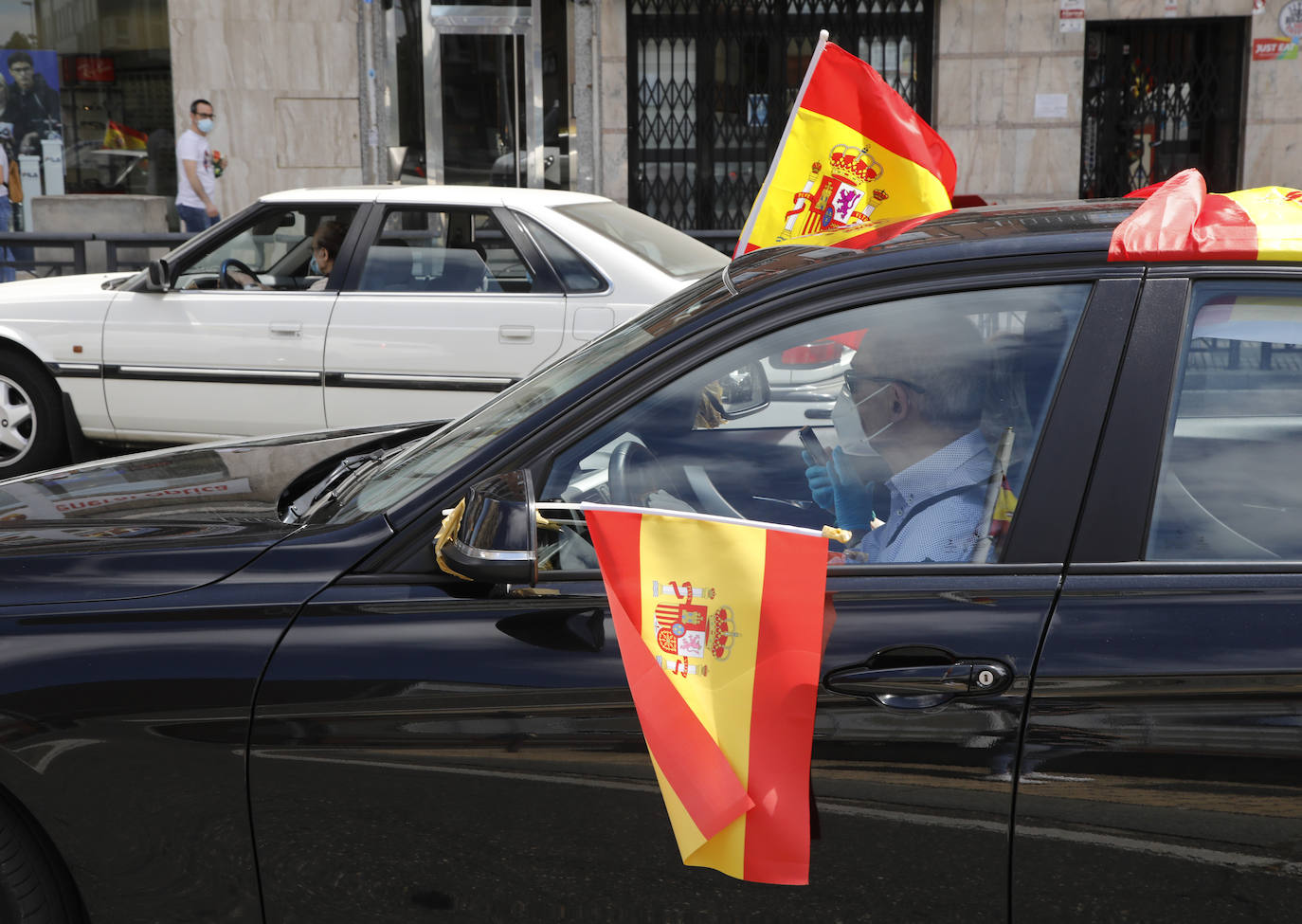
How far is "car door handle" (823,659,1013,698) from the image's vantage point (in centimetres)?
194

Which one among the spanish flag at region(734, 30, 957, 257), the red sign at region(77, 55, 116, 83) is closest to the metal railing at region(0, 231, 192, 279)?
the red sign at region(77, 55, 116, 83)

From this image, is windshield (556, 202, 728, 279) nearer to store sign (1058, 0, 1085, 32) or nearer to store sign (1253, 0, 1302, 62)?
store sign (1058, 0, 1085, 32)

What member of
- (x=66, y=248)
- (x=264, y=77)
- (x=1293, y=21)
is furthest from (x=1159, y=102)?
(x=66, y=248)

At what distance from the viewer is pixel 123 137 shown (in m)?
13.4

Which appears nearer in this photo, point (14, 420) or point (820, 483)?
point (820, 483)

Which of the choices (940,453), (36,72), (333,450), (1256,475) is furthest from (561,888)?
(36,72)

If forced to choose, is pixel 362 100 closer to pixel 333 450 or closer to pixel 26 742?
pixel 333 450

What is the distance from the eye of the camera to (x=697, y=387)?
7.33 ft

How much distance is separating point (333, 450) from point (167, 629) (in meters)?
1.09

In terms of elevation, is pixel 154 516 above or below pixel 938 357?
below

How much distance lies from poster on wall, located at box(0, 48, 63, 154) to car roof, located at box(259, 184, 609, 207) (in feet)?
25.6

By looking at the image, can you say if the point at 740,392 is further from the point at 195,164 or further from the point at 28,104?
the point at 28,104

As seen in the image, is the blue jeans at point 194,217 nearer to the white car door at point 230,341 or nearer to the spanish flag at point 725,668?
the white car door at point 230,341

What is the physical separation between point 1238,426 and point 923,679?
65 cm
